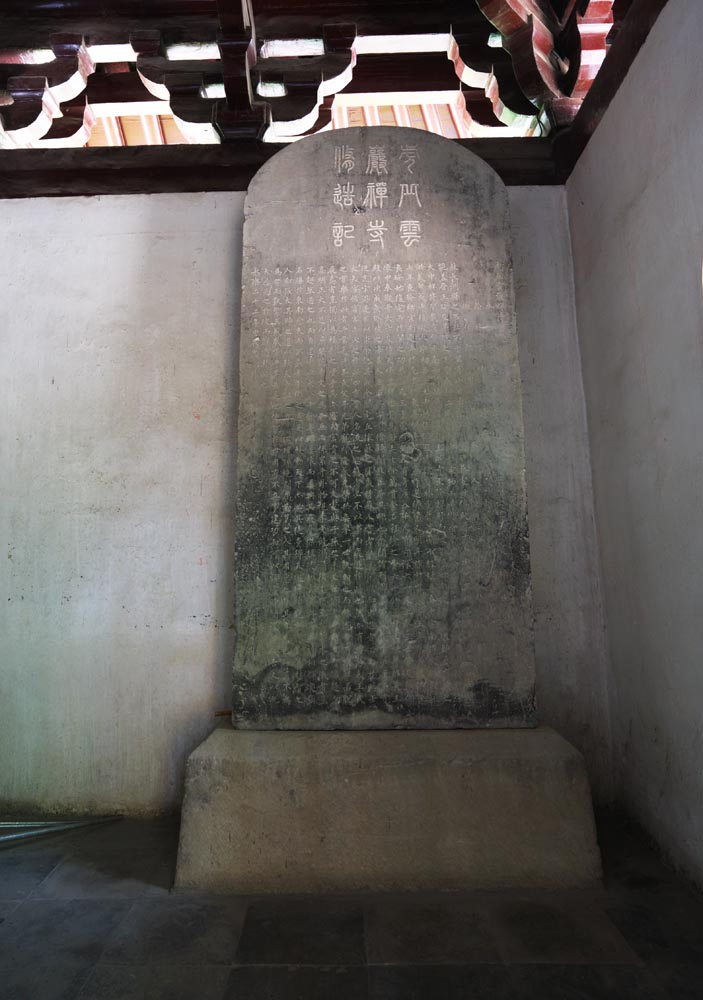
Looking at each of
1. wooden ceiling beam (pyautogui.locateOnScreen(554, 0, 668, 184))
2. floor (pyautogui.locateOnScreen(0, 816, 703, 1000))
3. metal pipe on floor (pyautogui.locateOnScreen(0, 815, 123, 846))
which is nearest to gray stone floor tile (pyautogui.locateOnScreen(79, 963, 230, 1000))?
floor (pyautogui.locateOnScreen(0, 816, 703, 1000))

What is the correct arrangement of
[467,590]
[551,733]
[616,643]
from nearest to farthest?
[551,733] → [467,590] → [616,643]

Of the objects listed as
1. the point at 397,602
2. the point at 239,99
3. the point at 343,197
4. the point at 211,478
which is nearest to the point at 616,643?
the point at 397,602

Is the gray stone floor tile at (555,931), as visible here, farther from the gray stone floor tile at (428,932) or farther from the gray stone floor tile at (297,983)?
the gray stone floor tile at (297,983)

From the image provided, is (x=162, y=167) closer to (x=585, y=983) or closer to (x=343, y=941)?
(x=343, y=941)

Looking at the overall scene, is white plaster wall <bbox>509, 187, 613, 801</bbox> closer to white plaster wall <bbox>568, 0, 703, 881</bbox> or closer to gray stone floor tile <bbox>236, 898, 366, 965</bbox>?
white plaster wall <bbox>568, 0, 703, 881</bbox>

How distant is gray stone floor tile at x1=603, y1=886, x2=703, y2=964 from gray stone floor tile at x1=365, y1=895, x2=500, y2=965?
340 millimetres

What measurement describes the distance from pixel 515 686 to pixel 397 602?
46 centimetres

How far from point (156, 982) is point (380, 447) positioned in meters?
1.58

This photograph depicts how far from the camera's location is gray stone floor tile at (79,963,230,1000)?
4.41ft

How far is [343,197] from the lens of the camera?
2457mm

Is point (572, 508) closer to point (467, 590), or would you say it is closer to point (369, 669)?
point (467, 590)

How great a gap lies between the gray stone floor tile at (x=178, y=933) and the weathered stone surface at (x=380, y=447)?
532 mm

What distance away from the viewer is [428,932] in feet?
5.15

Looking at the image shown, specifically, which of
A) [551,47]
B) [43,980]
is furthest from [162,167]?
[43,980]
